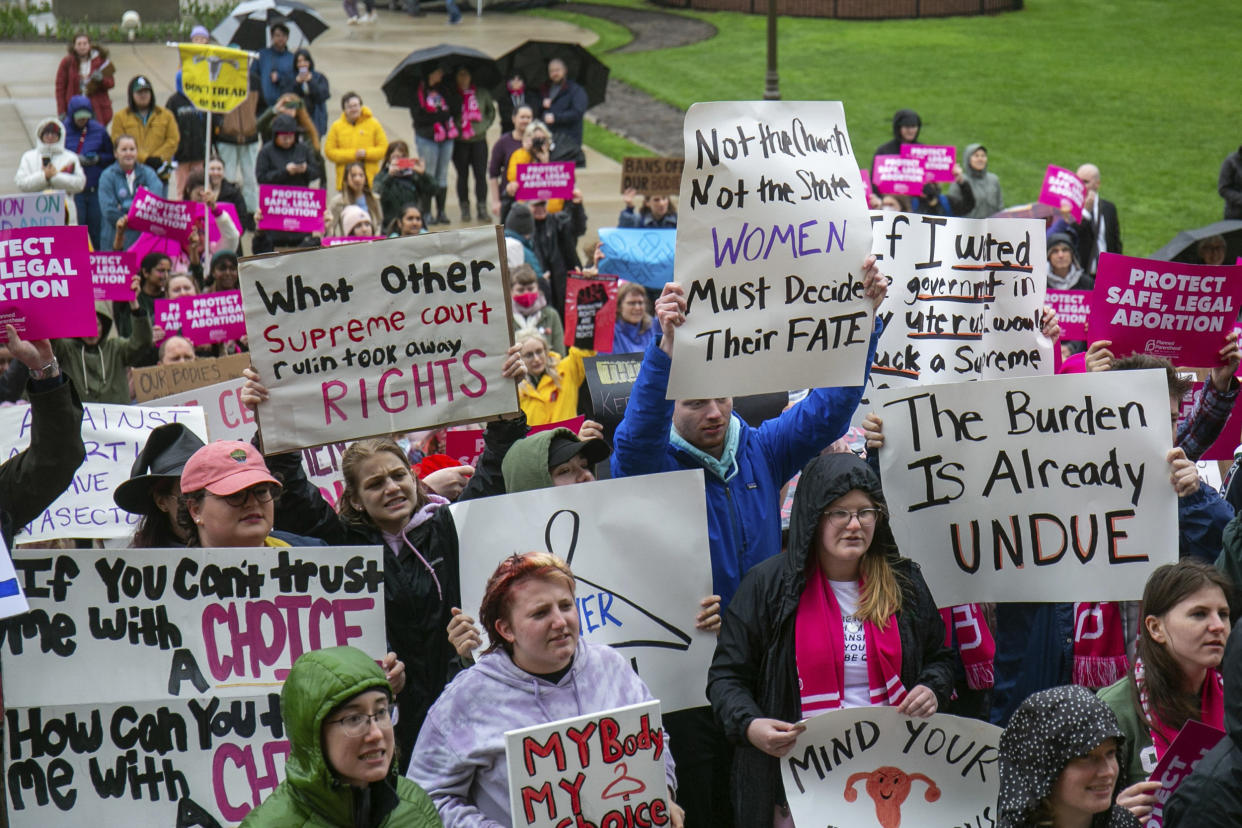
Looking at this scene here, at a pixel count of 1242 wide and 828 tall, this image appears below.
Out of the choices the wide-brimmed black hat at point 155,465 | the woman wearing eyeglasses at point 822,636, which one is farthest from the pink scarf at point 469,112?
the woman wearing eyeglasses at point 822,636

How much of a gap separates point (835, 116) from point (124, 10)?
96.9 feet

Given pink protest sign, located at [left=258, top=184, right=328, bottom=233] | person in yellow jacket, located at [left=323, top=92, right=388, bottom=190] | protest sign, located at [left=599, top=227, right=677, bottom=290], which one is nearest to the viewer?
protest sign, located at [left=599, top=227, right=677, bottom=290]

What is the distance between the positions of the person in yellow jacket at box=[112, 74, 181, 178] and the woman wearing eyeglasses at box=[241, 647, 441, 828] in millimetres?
13192

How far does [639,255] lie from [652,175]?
4.09 ft

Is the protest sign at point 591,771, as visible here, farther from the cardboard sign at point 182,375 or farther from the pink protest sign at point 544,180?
the pink protest sign at point 544,180

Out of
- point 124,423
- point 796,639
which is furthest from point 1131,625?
point 124,423

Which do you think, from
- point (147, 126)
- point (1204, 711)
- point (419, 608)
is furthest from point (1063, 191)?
point (419, 608)

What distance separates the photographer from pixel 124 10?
31391 millimetres

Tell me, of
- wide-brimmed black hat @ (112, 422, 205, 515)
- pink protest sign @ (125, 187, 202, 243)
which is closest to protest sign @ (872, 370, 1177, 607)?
wide-brimmed black hat @ (112, 422, 205, 515)

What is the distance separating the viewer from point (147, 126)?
1552 cm

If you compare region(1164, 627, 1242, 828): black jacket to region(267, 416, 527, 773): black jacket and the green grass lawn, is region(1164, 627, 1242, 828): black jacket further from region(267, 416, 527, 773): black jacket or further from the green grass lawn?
the green grass lawn

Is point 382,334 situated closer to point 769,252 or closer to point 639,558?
point 639,558

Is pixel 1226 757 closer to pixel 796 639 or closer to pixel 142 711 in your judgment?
pixel 796 639

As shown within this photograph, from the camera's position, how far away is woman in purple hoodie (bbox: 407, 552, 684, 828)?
12.7ft
